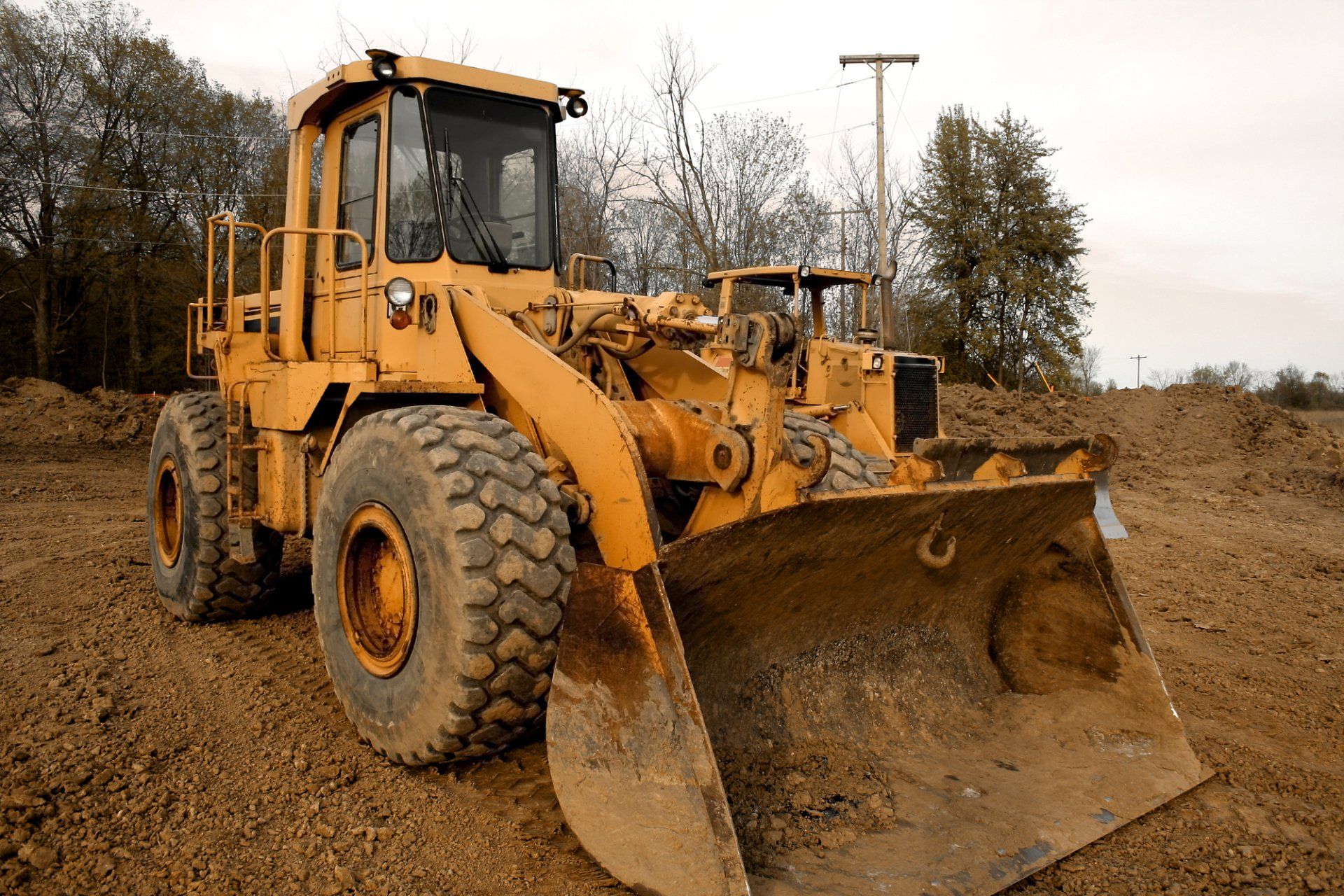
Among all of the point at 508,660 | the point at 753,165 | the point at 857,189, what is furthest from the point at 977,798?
the point at 857,189

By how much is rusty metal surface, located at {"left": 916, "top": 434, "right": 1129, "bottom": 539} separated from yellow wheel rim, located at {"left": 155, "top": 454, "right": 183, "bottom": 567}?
4.81 metres

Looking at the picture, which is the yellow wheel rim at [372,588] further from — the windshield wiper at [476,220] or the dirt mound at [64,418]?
the dirt mound at [64,418]

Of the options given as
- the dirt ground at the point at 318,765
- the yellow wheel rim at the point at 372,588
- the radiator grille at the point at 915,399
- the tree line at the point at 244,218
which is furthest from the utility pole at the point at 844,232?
the yellow wheel rim at the point at 372,588

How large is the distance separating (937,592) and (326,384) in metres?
2.99

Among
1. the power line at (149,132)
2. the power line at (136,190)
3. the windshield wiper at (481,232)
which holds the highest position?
the power line at (149,132)

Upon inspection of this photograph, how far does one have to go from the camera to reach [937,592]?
13.2 feet

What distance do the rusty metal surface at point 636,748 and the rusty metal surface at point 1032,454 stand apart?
113 centimetres

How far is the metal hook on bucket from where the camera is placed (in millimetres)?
3547

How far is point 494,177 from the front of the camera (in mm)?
4871

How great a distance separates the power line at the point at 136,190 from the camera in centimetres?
2439

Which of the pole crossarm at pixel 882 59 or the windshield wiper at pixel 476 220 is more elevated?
the pole crossarm at pixel 882 59

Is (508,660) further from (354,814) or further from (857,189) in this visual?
(857,189)

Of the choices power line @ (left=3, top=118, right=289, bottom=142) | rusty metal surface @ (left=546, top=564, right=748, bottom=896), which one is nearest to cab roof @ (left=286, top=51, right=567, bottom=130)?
rusty metal surface @ (left=546, top=564, right=748, bottom=896)

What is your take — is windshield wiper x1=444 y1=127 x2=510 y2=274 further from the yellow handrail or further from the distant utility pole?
the distant utility pole
